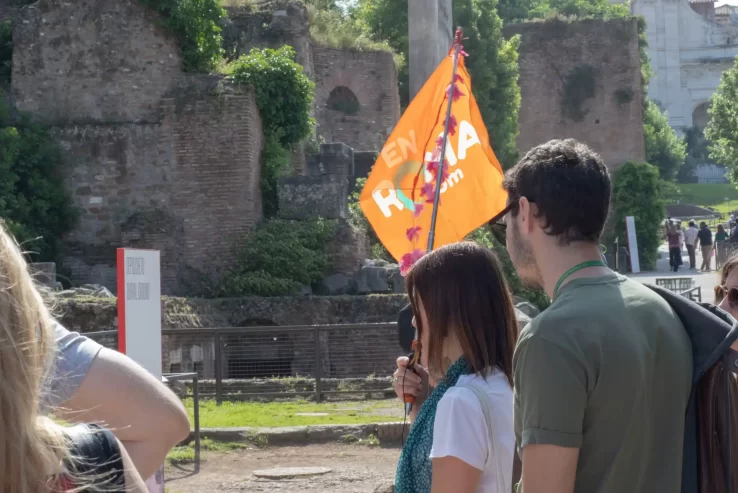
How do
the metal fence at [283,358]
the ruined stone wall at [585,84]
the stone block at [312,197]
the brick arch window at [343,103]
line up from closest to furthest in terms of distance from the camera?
the metal fence at [283,358]
the stone block at [312,197]
the brick arch window at [343,103]
the ruined stone wall at [585,84]

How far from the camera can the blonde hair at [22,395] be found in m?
1.73

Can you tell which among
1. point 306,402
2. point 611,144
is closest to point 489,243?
point 306,402

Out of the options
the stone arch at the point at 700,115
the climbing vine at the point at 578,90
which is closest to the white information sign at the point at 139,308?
the climbing vine at the point at 578,90

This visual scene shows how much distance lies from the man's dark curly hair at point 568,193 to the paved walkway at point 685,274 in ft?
59.1

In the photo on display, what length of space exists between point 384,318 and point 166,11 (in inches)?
295

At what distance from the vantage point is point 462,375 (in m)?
3.16

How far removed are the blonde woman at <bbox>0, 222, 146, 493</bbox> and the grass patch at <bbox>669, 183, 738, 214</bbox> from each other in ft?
208

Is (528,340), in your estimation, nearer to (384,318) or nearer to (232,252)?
(384,318)

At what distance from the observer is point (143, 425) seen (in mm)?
2453

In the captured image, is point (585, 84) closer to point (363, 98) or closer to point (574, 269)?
point (363, 98)

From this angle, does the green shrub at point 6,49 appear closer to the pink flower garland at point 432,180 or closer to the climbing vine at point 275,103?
the climbing vine at point 275,103

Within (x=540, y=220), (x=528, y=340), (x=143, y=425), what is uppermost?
(x=540, y=220)

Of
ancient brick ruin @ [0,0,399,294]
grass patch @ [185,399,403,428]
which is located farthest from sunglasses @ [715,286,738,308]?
ancient brick ruin @ [0,0,399,294]

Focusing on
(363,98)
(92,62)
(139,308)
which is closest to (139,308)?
(139,308)
